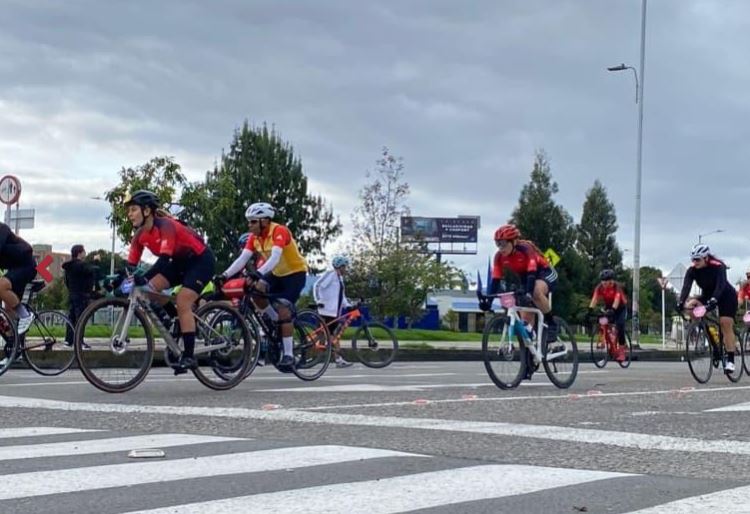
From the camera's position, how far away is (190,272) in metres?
9.81

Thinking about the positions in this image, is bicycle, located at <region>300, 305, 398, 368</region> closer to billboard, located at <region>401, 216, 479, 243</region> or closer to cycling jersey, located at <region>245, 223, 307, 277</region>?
cycling jersey, located at <region>245, 223, 307, 277</region>

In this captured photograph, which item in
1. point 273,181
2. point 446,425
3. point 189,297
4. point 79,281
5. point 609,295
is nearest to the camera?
point 446,425

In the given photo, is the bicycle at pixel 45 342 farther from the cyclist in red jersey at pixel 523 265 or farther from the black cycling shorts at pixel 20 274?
the cyclist in red jersey at pixel 523 265

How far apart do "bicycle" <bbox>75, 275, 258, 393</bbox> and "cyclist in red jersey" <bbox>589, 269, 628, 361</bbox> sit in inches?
432

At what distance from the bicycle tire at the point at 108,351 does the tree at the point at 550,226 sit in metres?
65.8

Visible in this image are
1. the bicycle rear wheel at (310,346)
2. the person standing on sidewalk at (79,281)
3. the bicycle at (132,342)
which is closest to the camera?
the bicycle at (132,342)

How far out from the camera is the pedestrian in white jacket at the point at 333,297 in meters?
15.6

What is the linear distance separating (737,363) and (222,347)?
24.9 ft

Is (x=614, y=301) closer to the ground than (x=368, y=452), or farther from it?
farther from it

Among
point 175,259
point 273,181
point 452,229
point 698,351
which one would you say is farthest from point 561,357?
point 452,229

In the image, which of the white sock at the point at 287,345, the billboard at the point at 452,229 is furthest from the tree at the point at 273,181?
the white sock at the point at 287,345

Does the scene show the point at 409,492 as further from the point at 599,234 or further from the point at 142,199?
the point at 599,234

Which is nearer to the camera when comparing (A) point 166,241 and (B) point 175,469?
(B) point 175,469

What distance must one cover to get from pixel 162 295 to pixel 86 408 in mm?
1839
